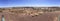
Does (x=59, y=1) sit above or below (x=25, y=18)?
above

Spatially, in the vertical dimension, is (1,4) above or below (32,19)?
above

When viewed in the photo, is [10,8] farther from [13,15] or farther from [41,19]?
[41,19]

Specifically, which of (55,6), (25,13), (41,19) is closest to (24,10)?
(25,13)

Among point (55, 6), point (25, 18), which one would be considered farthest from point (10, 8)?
point (55, 6)

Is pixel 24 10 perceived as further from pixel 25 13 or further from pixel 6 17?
pixel 6 17

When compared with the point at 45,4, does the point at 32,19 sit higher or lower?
lower

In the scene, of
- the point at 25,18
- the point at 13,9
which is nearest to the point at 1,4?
the point at 13,9

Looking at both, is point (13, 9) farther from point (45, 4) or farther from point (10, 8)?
point (45, 4)
